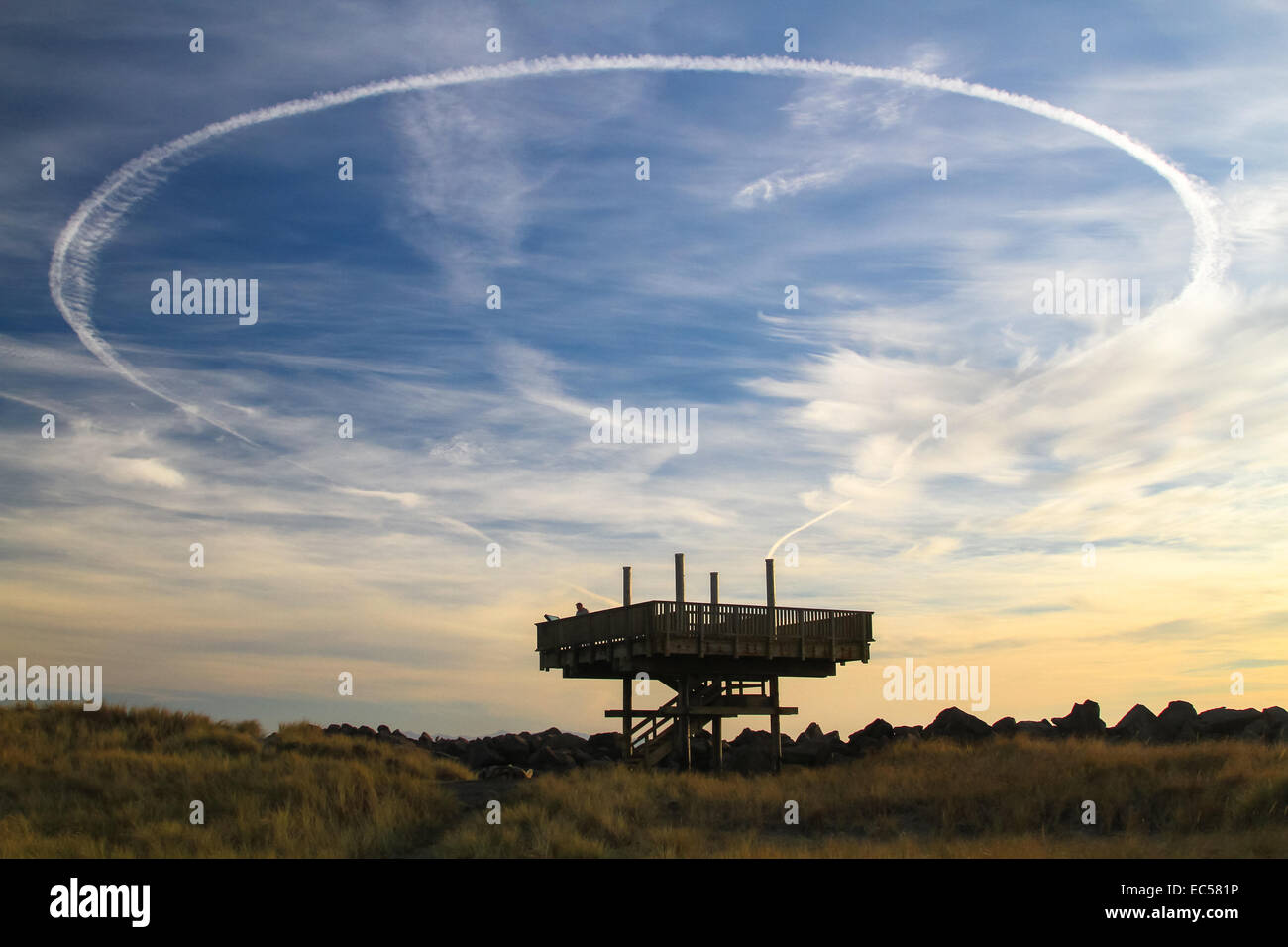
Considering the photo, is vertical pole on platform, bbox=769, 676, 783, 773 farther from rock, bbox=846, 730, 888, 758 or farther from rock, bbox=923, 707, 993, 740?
rock, bbox=923, 707, 993, 740

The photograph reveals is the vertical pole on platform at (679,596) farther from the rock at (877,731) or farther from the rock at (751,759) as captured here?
the rock at (877,731)

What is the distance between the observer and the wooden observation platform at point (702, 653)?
3056cm

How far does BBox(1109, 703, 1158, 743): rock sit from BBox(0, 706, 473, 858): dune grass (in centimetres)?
2073

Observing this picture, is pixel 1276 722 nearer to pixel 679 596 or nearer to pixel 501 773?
pixel 679 596

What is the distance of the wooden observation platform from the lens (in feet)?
100

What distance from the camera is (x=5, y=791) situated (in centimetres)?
2112

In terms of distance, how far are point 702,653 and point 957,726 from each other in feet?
35.9

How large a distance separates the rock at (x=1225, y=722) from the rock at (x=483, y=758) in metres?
21.5

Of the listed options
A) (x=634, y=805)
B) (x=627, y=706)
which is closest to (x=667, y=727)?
(x=627, y=706)

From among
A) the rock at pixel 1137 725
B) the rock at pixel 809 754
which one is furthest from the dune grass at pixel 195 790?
the rock at pixel 1137 725

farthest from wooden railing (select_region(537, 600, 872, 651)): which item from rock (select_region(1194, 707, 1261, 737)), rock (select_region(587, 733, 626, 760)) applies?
rock (select_region(1194, 707, 1261, 737))
